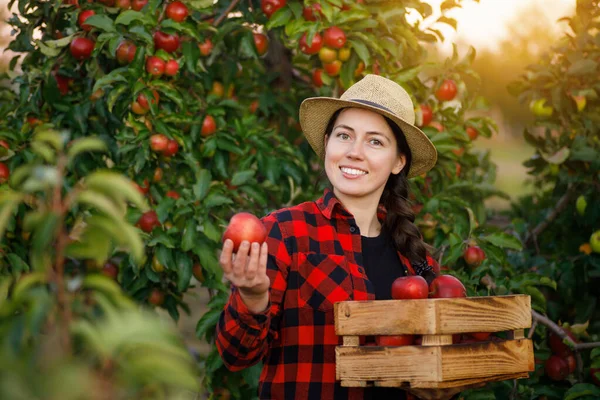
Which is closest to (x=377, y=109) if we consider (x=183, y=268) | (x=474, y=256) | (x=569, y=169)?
(x=474, y=256)

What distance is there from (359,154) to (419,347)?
2.03 feet

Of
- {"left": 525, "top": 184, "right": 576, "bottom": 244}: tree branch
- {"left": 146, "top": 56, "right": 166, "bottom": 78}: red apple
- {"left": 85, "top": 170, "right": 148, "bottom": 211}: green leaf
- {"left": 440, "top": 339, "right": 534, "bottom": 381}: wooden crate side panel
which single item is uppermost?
{"left": 146, "top": 56, "right": 166, "bottom": 78}: red apple

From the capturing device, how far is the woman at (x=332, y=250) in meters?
1.99

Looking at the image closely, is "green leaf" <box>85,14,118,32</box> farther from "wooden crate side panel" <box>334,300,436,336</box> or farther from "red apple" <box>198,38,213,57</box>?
"wooden crate side panel" <box>334,300,436,336</box>

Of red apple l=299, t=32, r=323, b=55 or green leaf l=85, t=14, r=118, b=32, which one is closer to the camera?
green leaf l=85, t=14, r=118, b=32

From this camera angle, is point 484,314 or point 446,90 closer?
point 484,314

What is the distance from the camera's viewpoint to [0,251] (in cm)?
255

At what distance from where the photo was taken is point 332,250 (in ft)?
6.95

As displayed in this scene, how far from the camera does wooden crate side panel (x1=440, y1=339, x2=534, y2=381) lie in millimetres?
1743

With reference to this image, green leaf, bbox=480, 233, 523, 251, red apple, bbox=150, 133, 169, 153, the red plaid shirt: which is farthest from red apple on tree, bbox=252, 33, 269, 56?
the red plaid shirt

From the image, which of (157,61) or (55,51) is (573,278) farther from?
(55,51)

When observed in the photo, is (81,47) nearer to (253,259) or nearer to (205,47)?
(205,47)

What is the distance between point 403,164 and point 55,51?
4.60ft

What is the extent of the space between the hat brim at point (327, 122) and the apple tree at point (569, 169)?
1.12m
